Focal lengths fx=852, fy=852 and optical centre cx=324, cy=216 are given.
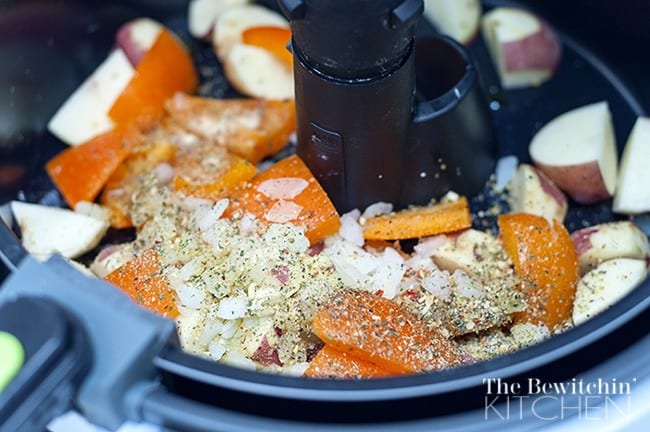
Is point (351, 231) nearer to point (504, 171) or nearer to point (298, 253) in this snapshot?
point (298, 253)

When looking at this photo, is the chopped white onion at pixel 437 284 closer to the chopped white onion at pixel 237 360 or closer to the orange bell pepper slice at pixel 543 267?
the orange bell pepper slice at pixel 543 267

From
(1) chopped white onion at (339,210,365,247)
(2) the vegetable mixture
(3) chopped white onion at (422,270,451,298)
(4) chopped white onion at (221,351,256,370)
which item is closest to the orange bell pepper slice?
(2) the vegetable mixture

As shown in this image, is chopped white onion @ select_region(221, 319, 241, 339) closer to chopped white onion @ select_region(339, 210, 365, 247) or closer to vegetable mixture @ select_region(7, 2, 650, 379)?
vegetable mixture @ select_region(7, 2, 650, 379)

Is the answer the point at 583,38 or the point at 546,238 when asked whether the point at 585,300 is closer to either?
the point at 546,238

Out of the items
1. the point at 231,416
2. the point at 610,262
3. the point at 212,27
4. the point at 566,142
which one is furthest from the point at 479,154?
the point at 231,416

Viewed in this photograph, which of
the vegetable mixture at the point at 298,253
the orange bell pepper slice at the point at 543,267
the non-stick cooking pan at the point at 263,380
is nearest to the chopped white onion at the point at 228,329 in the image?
the vegetable mixture at the point at 298,253

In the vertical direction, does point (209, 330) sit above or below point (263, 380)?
below

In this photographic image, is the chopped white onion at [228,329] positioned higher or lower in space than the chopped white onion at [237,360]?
higher

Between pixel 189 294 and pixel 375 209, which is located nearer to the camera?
pixel 189 294

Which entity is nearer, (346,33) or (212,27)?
(346,33)

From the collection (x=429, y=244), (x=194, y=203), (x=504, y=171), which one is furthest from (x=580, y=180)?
(x=194, y=203)

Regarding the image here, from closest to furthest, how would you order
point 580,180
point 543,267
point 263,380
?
point 263,380 → point 543,267 → point 580,180
